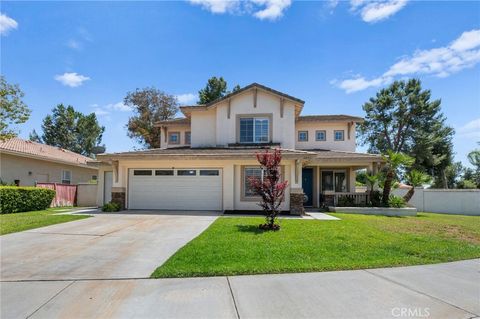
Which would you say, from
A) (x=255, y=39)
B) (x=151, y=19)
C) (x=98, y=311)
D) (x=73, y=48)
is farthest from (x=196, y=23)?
(x=98, y=311)

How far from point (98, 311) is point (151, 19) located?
37.8 ft

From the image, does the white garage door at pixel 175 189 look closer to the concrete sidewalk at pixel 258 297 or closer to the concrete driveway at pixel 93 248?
the concrete driveway at pixel 93 248

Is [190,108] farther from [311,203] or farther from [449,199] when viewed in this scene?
[449,199]

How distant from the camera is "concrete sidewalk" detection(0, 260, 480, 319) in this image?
13.8 feet

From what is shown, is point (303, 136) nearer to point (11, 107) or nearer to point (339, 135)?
point (339, 135)

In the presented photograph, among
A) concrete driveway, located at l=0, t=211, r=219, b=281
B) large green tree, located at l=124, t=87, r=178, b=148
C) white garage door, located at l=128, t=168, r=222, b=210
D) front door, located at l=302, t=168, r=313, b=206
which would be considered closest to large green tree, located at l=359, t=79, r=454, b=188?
front door, located at l=302, t=168, r=313, b=206

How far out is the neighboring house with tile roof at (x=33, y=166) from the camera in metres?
19.2

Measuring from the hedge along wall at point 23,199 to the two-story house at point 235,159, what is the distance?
9.71 feet

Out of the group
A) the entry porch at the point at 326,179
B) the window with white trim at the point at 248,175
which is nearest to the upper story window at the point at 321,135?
the entry porch at the point at 326,179

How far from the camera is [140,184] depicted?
16438 millimetres

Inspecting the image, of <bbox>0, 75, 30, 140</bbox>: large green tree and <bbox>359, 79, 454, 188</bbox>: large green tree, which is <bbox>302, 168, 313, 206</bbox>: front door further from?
<bbox>359, 79, 454, 188</bbox>: large green tree

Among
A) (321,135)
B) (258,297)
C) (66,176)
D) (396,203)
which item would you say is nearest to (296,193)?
(396,203)

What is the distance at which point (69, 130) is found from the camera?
48719mm

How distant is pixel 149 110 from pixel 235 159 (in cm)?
2362
